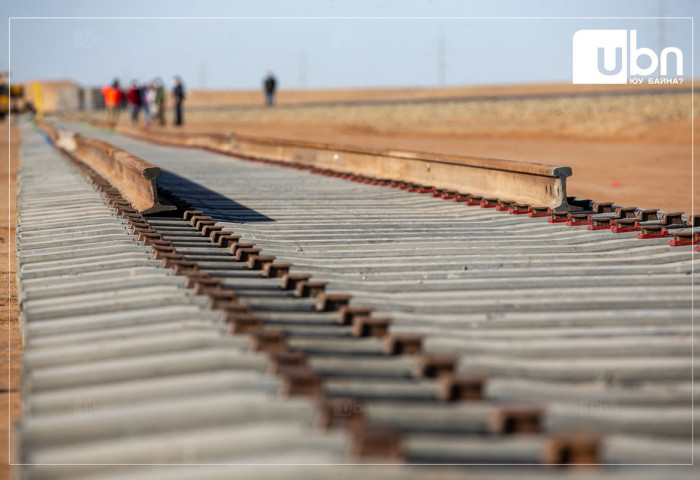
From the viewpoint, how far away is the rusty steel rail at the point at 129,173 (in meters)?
7.78

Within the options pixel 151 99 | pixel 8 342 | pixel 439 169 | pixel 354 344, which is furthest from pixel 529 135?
pixel 354 344

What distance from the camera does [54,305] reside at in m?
4.72

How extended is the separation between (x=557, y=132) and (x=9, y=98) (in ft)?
127

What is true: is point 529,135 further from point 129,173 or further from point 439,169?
point 129,173

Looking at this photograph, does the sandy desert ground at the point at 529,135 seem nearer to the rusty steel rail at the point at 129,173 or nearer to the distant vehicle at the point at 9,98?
the rusty steel rail at the point at 129,173

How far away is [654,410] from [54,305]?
2.92 metres

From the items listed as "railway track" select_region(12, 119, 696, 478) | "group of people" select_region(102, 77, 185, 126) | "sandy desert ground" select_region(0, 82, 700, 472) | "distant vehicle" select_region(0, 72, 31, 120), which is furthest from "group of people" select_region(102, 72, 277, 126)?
"railway track" select_region(12, 119, 696, 478)

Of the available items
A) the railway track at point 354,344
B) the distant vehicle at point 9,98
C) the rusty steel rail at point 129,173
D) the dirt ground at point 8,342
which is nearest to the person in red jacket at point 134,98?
the distant vehicle at point 9,98

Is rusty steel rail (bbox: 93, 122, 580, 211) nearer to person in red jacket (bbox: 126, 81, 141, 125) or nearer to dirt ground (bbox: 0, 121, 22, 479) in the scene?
dirt ground (bbox: 0, 121, 22, 479)

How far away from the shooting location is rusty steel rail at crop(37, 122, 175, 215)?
7779 millimetres

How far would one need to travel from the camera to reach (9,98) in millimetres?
58781

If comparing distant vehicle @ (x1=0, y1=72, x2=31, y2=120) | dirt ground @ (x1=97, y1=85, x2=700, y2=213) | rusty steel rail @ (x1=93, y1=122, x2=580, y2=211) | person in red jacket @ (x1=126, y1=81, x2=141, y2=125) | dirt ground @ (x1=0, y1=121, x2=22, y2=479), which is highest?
distant vehicle @ (x1=0, y1=72, x2=31, y2=120)

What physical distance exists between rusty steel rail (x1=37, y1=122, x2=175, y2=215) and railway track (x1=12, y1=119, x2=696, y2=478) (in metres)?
0.34

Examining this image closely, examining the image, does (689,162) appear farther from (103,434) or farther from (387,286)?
(103,434)
